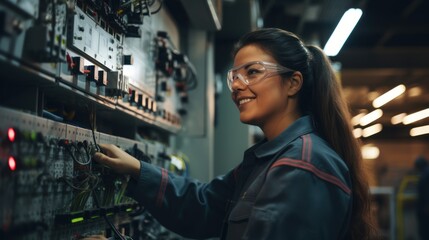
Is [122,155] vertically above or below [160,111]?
below

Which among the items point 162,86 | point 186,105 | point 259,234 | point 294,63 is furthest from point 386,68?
point 259,234

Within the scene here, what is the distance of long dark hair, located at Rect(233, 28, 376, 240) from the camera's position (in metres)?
1.96

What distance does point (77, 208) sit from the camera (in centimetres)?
177

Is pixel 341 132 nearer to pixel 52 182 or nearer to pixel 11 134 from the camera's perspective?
pixel 52 182

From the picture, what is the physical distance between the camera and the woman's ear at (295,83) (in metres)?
1.98

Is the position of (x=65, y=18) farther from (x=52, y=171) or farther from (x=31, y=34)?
(x=52, y=171)

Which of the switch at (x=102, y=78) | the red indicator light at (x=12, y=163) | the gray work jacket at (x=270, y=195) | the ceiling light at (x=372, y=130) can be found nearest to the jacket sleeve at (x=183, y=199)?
the gray work jacket at (x=270, y=195)

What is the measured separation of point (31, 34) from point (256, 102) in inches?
36.2

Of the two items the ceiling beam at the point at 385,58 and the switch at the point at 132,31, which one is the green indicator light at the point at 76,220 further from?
the ceiling beam at the point at 385,58

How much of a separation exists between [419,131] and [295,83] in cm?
1341

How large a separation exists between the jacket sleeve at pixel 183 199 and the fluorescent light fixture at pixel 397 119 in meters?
11.2

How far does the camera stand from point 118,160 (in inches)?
78.0

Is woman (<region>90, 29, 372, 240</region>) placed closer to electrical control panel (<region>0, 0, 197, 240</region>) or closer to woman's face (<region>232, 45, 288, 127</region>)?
woman's face (<region>232, 45, 288, 127</region>)

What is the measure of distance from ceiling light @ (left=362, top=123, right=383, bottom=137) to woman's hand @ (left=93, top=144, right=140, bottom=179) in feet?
41.9
